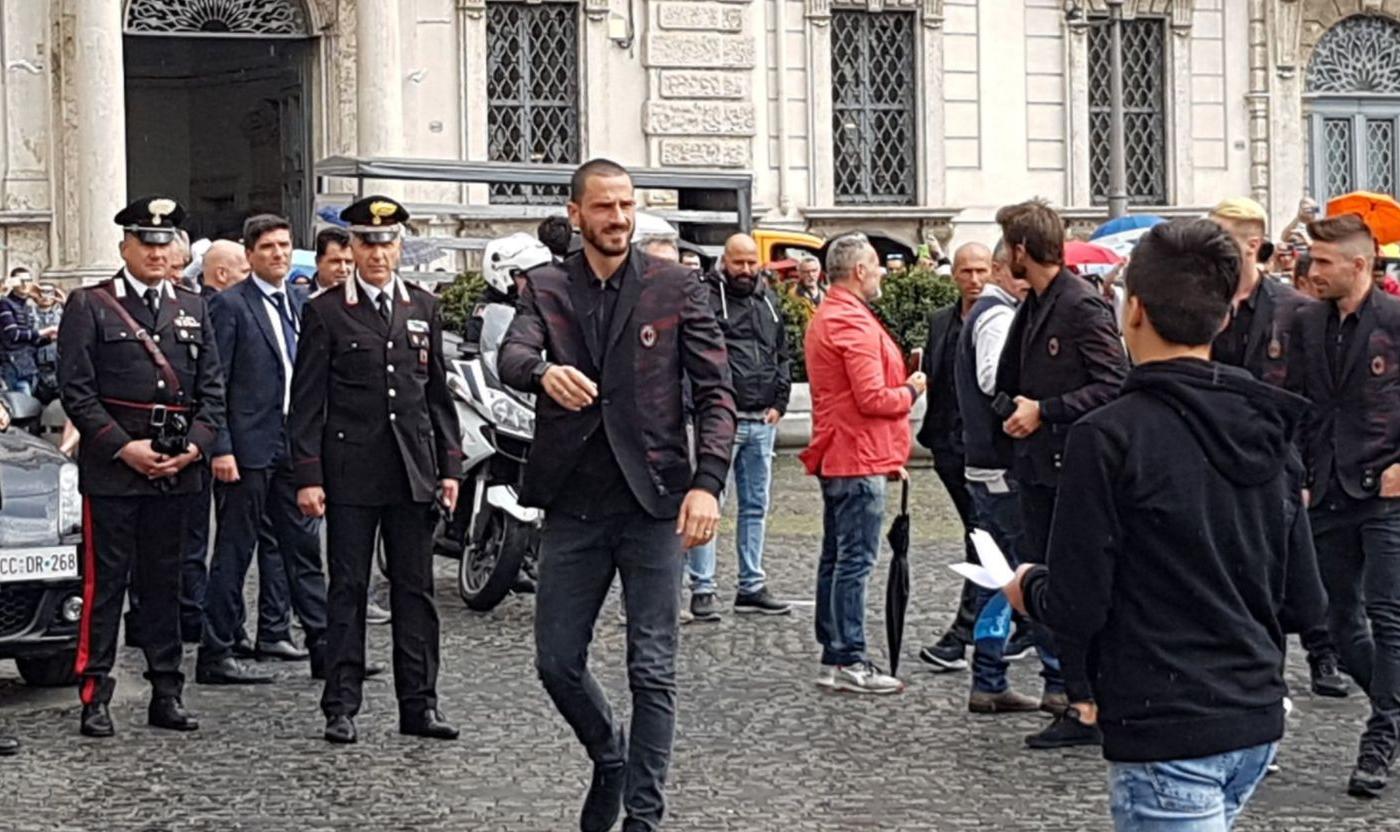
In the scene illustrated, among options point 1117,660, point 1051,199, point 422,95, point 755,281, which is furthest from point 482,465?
point 1051,199

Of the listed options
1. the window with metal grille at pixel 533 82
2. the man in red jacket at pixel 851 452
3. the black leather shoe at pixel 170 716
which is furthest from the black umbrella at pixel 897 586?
the window with metal grille at pixel 533 82

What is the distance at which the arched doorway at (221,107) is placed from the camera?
25453mm

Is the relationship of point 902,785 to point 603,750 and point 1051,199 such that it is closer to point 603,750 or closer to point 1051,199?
point 603,750

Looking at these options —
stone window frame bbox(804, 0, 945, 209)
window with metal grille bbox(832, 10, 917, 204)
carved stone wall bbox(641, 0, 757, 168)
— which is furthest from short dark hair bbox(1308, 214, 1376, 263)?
window with metal grille bbox(832, 10, 917, 204)

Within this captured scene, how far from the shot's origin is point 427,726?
29.2 feet

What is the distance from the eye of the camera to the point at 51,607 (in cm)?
938

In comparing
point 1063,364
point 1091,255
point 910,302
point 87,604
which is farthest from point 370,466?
point 1091,255

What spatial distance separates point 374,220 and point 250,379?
60.3 inches

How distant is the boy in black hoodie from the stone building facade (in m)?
18.1

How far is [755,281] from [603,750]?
16.9ft

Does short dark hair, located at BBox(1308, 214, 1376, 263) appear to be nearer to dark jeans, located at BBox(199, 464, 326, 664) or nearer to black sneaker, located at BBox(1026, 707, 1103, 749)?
black sneaker, located at BBox(1026, 707, 1103, 749)

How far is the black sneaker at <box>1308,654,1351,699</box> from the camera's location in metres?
9.52

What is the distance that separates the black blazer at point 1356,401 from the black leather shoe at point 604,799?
2519mm

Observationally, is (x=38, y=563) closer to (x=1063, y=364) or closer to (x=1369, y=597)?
(x=1063, y=364)
